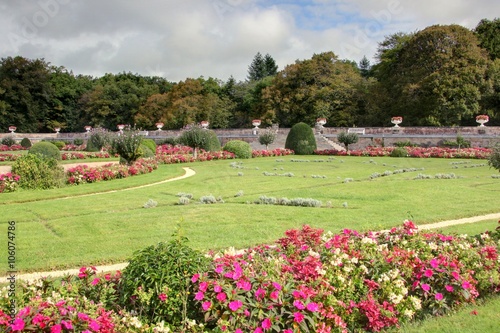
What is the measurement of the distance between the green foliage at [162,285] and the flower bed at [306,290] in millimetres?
39

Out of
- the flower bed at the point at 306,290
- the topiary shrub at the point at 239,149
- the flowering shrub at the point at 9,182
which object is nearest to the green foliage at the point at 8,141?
the topiary shrub at the point at 239,149

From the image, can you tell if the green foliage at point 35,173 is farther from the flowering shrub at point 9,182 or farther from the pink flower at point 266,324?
the pink flower at point 266,324

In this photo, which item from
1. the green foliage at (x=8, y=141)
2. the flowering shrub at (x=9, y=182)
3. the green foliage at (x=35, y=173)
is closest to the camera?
the flowering shrub at (x=9, y=182)

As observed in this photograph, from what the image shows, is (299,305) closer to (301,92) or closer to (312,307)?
(312,307)

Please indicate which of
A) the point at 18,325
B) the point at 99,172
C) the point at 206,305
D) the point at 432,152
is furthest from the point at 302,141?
the point at 18,325

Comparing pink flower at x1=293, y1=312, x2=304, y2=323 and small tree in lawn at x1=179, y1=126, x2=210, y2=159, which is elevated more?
small tree in lawn at x1=179, y1=126, x2=210, y2=159

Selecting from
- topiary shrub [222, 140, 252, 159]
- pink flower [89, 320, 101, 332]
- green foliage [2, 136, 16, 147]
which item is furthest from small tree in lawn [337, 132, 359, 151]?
green foliage [2, 136, 16, 147]

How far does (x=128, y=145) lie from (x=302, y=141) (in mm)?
16607

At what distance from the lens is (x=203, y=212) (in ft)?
32.9

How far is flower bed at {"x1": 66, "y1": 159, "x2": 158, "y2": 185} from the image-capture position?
1614 centimetres

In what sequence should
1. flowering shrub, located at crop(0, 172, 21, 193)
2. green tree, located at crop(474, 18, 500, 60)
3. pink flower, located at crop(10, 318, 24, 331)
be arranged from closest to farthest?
1. pink flower, located at crop(10, 318, 24, 331)
2. flowering shrub, located at crop(0, 172, 21, 193)
3. green tree, located at crop(474, 18, 500, 60)

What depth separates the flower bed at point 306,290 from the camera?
3.78m

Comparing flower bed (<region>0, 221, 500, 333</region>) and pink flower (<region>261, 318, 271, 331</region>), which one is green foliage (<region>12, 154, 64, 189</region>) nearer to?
flower bed (<region>0, 221, 500, 333</region>)

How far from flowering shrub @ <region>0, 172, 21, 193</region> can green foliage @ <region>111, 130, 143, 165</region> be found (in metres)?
5.42
